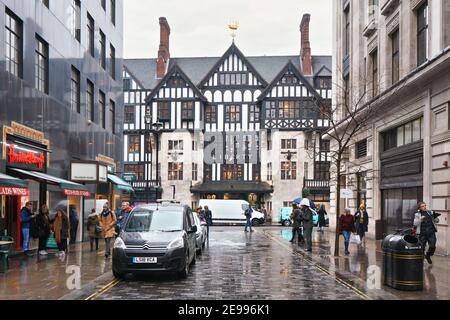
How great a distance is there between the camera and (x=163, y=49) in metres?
61.2

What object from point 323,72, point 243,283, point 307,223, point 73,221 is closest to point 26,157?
point 73,221

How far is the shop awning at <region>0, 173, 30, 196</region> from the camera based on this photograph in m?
12.8

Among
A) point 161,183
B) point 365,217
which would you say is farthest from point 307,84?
point 365,217

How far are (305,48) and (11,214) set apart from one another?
4794cm

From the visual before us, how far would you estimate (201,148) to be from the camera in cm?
5562

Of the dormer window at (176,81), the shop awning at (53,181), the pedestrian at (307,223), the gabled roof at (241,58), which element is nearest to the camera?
the shop awning at (53,181)

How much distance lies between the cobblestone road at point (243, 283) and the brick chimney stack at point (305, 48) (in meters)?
45.2

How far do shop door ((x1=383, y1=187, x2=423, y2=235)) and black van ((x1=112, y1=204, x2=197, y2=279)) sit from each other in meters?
11.0

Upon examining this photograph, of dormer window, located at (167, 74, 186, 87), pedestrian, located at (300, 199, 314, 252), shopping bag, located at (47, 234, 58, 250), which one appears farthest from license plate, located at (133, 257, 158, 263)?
dormer window, located at (167, 74, 186, 87)

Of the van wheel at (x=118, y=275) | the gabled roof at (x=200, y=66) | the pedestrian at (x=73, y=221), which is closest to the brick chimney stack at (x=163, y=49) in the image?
the gabled roof at (x=200, y=66)

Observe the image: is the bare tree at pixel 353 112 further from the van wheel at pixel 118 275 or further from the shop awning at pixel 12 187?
the shop awning at pixel 12 187

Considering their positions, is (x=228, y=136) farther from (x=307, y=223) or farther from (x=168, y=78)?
(x=307, y=223)

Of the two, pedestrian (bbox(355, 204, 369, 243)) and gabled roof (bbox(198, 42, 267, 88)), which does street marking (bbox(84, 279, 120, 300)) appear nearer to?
pedestrian (bbox(355, 204, 369, 243))

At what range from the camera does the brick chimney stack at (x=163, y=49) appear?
60.1 meters
